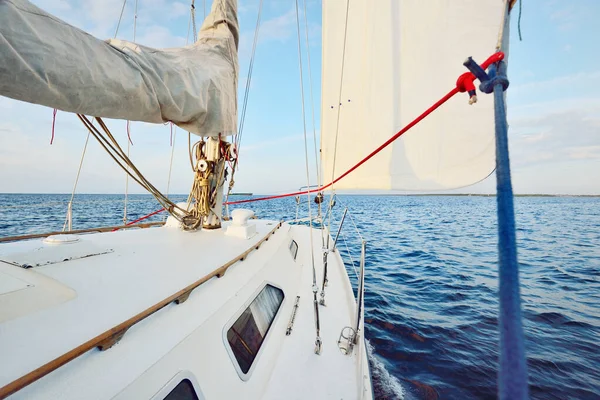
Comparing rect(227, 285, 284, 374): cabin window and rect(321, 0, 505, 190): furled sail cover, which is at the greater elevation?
rect(321, 0, 505, 190): furled sail cover

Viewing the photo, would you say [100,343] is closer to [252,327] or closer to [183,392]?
[183,392]

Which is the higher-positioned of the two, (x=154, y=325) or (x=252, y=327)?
(x=154, y=325)

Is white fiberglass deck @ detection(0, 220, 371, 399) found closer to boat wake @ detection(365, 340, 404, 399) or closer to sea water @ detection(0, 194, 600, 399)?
sea water @ detection(0, 194, 600, 399)

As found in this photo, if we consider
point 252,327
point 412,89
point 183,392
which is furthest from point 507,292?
point 412,89

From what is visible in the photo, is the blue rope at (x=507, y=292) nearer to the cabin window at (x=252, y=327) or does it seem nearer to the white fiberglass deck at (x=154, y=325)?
the white fiberglass deck at (x=154, y=325)

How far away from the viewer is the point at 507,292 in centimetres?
73

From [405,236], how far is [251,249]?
13.8m

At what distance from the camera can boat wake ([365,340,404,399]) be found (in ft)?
10.7

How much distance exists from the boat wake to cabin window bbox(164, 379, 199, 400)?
2.83m

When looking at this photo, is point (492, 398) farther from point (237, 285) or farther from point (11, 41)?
point (11, 41)

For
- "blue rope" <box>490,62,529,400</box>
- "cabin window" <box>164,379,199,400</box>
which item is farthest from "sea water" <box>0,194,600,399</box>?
"blue rope" <box>490,62,529,400</box>

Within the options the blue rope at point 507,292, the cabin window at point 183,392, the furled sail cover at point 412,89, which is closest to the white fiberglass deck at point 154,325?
the cabin window at point 183,392

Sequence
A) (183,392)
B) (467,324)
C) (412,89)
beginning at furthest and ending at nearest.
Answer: (467,324) < (412,89) < (183,392)

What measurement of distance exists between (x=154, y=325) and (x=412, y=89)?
12.1 ft
